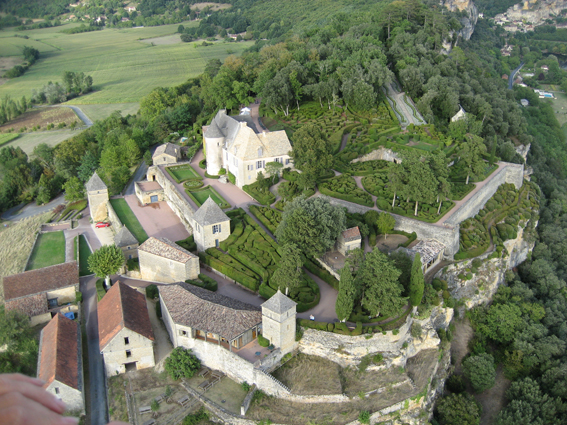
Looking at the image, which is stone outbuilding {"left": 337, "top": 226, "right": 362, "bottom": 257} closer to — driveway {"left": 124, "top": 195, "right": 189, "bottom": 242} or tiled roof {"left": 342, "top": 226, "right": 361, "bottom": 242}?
tiled roof {"left": 342, "top": 226, "right": 361, "bottom": 242}

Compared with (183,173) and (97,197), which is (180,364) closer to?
(97,197)

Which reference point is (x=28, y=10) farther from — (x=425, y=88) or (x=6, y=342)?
(x=425, y=88)

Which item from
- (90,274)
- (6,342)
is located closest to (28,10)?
(90,274)


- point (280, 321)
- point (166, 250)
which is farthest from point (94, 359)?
point (280, 321)

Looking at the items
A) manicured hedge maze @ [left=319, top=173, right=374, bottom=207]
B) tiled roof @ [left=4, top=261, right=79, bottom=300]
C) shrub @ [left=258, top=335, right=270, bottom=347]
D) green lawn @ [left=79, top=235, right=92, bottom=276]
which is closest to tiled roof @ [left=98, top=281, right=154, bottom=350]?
tiled roof @ [left=4, top=261, right=79, bottom=300]

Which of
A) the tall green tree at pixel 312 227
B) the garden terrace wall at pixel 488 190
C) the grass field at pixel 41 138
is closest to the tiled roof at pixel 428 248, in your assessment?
the garden terrace wall at pixel 488 190

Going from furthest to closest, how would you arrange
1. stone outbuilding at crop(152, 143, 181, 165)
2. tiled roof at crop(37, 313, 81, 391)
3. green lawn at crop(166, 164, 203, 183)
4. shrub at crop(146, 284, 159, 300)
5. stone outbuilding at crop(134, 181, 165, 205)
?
1. stone outbuilding at crop(152, 143, 181, 165)
2. green lawn at crop(166, 164, 203, 183)
3. stone outbuilding at crop(134, 181, 165, 205)
4. shrub at crop(146, 284, 159, 300)
5. tiled roof at crop(37, 313, 81, 391)
